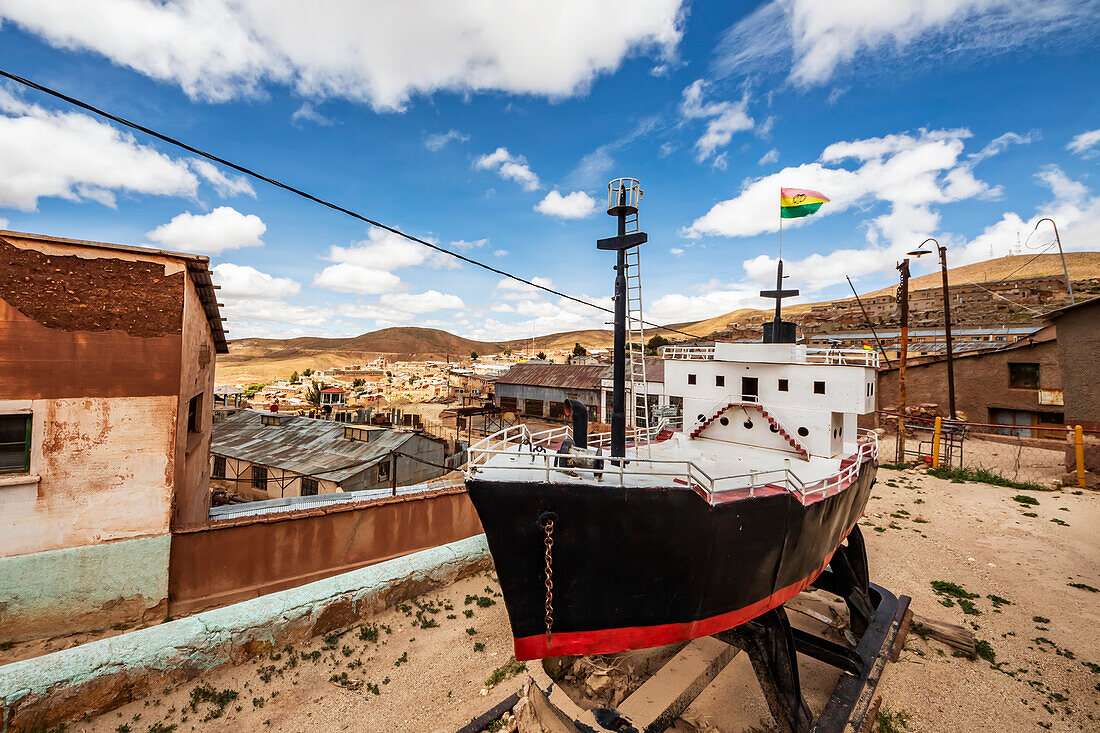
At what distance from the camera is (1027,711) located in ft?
19.8

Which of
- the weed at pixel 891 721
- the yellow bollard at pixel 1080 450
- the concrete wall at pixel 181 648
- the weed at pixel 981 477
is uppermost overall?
the yellow bollard at pixel 1080 450

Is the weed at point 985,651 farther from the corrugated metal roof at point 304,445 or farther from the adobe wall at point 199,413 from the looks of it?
the corrugated metal roof at point 304,445

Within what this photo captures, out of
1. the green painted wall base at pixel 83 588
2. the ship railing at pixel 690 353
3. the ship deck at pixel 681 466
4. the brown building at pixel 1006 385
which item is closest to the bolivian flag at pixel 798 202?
the ship railing at pixel 690 353

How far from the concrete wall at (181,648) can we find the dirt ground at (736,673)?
23cm

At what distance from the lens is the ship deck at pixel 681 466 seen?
499 centimetres

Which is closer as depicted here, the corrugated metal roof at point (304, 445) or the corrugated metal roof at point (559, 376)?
the corrugated metal roof at point (304, 445)

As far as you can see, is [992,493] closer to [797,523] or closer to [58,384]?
[797,523]

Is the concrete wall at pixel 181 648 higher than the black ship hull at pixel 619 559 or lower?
lower

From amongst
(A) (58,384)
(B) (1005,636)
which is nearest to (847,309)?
(B) (1005,636)

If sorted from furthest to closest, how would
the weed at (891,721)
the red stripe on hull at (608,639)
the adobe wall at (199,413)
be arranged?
the adobe wall at (199,413) < the weed at (891,721) < the red stripe on hull at (608,639)

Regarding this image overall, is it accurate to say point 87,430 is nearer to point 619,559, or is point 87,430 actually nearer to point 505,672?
point 505,672

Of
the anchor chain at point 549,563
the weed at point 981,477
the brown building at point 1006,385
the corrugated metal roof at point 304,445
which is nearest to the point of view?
the anchor chain at point 549,563

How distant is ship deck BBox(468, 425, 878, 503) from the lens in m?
4.99

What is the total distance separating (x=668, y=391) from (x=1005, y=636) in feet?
23.6
